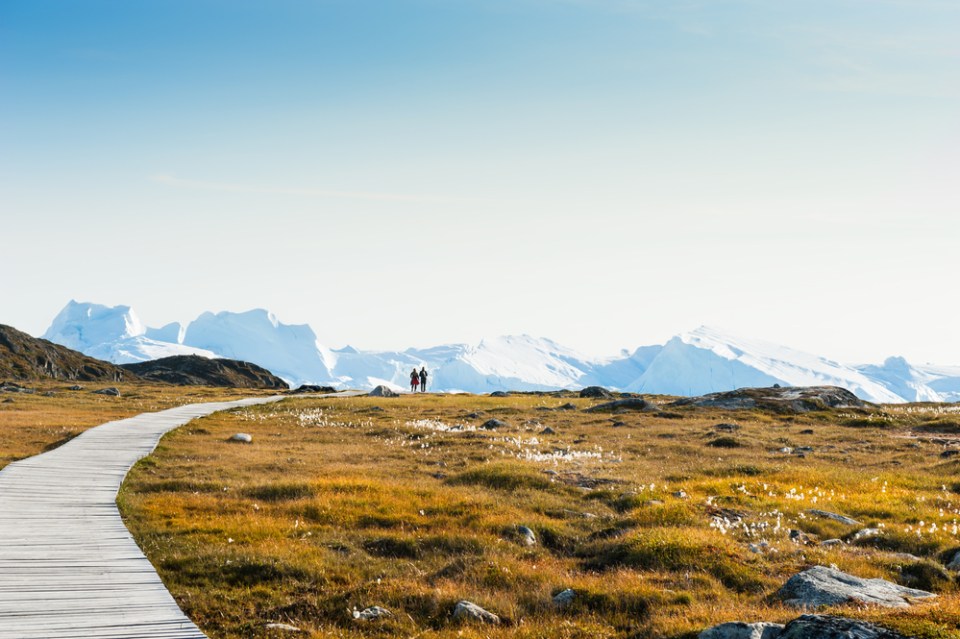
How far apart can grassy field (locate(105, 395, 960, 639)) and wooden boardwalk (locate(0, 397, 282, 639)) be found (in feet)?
2.69

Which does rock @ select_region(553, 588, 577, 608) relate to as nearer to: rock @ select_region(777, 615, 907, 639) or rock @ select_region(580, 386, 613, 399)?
rock @ select_region(777, 615, 907, 639)

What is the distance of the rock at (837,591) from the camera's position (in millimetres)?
11742

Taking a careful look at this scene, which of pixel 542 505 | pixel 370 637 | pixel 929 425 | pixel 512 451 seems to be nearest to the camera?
pixel 370 637

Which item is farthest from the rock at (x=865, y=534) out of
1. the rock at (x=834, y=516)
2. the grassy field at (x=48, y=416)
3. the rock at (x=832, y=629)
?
the grassy field at (x=48, y=416)

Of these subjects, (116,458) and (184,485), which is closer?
(184,485)

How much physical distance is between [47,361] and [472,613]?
612 feet

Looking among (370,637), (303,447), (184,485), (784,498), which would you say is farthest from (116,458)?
(784,498)

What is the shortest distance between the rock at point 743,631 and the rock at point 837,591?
8.03 ft

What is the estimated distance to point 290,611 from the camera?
12.6m

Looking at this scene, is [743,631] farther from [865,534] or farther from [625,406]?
[625,406]

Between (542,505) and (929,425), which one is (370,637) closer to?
(542,505)

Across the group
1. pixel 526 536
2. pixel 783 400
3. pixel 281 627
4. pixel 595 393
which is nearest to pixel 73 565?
pixel 281 627

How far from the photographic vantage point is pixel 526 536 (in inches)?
730

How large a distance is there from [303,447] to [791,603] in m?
28.5
